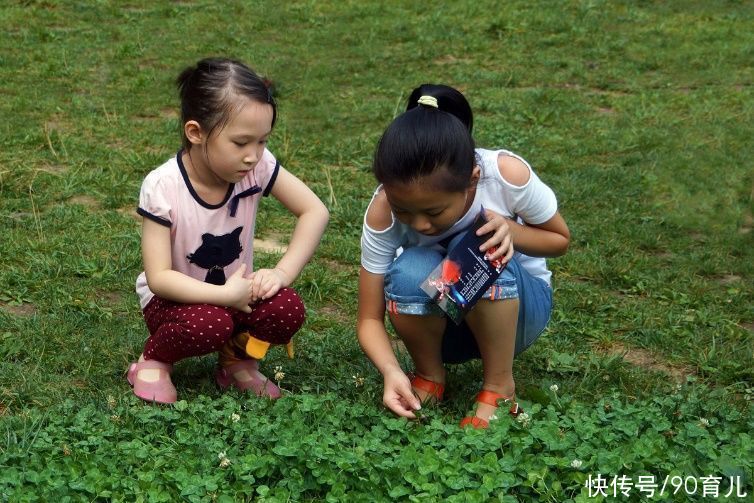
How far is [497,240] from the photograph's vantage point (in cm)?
286

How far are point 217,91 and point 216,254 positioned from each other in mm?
516

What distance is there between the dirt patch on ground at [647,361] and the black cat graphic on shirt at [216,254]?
4.58ft

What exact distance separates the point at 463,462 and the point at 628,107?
17.1 ft

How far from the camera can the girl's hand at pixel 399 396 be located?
299 centimetres

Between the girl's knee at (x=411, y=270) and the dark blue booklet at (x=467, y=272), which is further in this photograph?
the girl's knee at (x=411, y=270)

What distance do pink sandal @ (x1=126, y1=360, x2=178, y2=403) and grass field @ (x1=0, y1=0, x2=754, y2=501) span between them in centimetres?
10

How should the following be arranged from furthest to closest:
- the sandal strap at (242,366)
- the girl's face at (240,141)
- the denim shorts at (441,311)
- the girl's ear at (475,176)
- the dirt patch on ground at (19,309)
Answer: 1. the dirt patch on ground at (19,309)
2. the sandal strap at (242,366)
3. the girl's face at (240,141)
4. the denim shorts at (441,311)
5. the girl's ear at (475,176)

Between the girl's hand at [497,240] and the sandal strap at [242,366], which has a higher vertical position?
the girl's hand at [497,240]

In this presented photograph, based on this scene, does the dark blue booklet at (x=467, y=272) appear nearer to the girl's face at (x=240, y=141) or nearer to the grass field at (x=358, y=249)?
the grass field at (x=358, y=249)

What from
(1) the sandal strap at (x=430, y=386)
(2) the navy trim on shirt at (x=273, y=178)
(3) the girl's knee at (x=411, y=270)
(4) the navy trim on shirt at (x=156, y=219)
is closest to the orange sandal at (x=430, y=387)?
(1) the sandal strap at (x=430, y=386)

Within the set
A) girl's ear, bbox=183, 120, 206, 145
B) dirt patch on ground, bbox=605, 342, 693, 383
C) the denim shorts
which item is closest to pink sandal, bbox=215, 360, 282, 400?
the denim shorts

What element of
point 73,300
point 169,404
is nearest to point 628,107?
point 73,300

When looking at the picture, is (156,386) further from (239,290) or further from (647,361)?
(647,361)

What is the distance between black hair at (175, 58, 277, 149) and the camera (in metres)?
3.13
